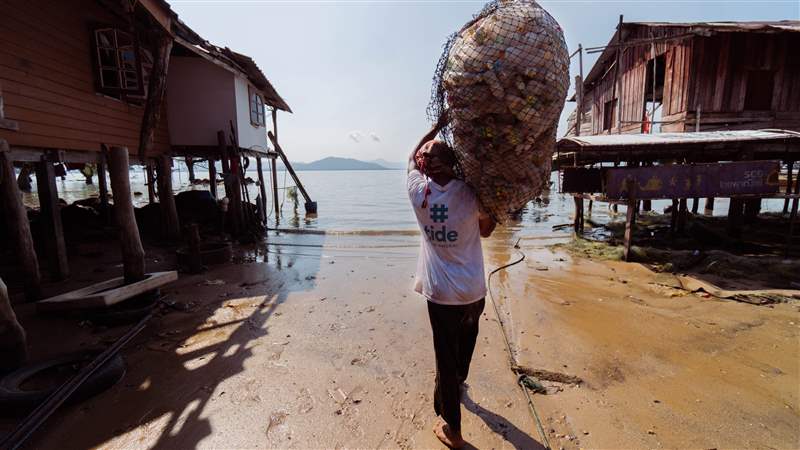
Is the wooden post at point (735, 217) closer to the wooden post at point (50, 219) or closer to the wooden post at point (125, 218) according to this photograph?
the wooden post at point (125, 218)

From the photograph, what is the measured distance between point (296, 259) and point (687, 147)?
10408 mm

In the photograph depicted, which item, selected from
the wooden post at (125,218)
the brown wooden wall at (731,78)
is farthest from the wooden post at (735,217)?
the wooden post at (125,218)

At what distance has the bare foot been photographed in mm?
2861

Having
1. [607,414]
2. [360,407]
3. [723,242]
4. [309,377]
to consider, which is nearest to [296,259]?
[309,377]

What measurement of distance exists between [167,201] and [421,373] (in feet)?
33.9

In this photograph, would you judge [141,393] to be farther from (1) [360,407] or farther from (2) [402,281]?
(2) [402,281]

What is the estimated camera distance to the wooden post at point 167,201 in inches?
427

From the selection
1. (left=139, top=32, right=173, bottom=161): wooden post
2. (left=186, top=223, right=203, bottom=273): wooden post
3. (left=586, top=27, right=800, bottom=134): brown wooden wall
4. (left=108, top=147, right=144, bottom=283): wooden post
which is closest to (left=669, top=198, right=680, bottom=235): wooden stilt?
(left=586, top=27, right=800, bottom=134): brown wooden wall

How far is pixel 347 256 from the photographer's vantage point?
1009 cm

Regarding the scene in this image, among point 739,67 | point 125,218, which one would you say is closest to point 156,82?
point 125,218

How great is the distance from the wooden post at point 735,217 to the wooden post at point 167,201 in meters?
16.0

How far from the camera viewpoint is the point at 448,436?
9.53 feet

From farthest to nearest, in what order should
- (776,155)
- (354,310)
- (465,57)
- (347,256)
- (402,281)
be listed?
(776,155) < (347,256) < (402,281) < (354,310) < (465,57)

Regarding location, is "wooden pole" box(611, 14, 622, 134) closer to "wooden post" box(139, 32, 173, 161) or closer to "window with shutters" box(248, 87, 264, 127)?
"window with shutters" box(248, 87, 264, 127)
